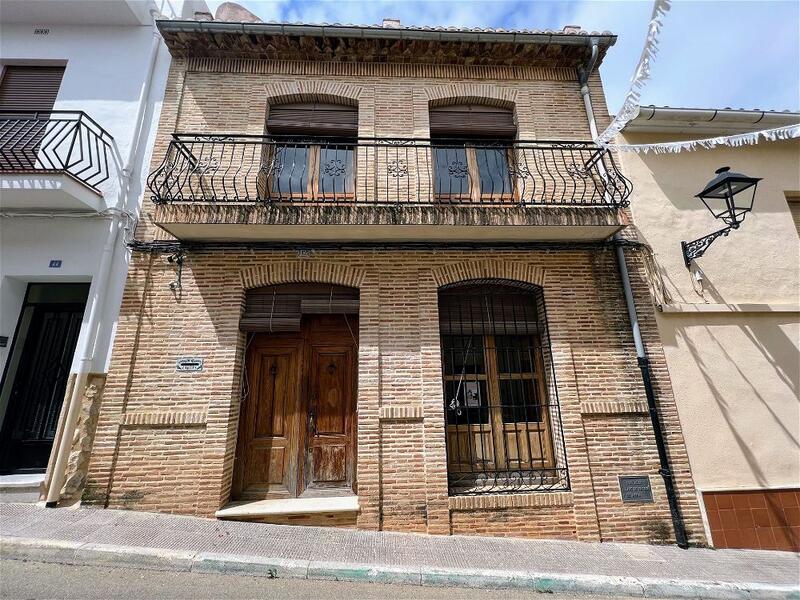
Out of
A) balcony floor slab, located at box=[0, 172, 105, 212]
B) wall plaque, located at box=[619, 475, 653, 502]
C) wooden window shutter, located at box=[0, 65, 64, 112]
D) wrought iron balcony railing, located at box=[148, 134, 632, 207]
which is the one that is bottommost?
wall plaque, located at box=[619, 475, 653, 502]

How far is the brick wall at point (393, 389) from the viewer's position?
13.3ft

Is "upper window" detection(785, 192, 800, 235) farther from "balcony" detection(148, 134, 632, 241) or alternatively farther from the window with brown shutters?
the window with brown shutters

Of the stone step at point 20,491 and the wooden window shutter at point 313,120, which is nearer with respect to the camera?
the stone step at point 20,491

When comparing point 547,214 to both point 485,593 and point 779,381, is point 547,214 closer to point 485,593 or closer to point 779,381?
point 779,381

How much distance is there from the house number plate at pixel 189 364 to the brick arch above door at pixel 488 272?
319cm

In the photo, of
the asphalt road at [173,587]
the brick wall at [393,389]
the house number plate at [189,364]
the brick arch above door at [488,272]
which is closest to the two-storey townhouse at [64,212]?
the brick wall at [393,389]

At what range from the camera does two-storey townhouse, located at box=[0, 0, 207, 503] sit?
4297mm

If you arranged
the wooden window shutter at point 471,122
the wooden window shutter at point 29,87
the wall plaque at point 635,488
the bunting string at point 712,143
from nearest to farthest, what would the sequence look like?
1. the wall plaque at point 635,488
2. the bunting string at point 712,143
3. the wooden window shutter at point 29,87
4. the wooden window shutter at point 471,122

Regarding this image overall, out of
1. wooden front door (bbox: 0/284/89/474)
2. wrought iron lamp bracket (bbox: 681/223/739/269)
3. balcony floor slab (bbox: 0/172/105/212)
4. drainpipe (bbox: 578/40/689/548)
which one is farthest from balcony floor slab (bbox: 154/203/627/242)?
wooden front door (bbox: 0/284/89/474)

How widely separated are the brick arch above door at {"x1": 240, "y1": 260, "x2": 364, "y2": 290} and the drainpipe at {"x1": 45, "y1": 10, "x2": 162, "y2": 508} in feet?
5.82

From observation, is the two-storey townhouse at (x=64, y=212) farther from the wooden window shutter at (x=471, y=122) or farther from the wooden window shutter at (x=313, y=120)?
the wooden window shutter at (x=471, y=122)

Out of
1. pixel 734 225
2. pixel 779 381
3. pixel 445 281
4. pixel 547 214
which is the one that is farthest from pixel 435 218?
pixel 779 381

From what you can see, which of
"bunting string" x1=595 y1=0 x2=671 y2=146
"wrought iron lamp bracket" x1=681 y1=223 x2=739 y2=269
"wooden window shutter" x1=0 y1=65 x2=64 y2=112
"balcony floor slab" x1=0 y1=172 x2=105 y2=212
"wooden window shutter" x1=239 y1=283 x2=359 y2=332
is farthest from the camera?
"wooden window shutter" x1=0 y1=65 x2=64 y2=112

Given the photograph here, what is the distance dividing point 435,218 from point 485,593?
3.80m
